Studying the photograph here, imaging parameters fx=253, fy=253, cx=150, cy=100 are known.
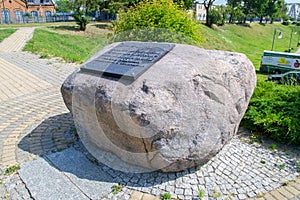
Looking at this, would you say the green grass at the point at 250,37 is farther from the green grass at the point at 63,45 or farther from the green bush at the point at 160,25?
the green bush at the point at 160,25

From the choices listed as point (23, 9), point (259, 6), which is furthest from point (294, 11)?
point (23, 9)

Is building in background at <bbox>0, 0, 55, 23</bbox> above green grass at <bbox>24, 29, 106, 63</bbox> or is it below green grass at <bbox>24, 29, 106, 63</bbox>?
above

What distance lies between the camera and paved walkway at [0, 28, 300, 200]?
321cm

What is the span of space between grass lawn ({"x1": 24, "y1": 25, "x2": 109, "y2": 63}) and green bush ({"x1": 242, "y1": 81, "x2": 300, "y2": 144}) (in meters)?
8.02

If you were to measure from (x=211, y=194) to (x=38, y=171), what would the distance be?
2380 millimetres

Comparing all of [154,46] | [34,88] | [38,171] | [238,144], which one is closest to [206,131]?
[238,144]

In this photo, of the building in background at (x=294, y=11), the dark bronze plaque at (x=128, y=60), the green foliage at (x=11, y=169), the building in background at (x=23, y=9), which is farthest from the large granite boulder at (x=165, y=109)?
the building in background at (x=294, y=11)

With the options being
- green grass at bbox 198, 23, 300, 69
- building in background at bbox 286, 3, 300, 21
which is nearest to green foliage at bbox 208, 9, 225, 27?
green grass at bbox 198, 23, 300, 69

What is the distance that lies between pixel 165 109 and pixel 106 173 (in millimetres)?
1313

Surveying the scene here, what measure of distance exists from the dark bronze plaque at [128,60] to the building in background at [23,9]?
37171 mm

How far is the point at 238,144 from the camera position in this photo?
443cm

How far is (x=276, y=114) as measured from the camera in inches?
188

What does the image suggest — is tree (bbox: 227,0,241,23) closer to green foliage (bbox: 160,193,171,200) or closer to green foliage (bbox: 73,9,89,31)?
green foliage (bbox: 73,9,89,31)

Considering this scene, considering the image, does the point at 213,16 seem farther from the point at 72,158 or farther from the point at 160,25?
the point at 72,158
